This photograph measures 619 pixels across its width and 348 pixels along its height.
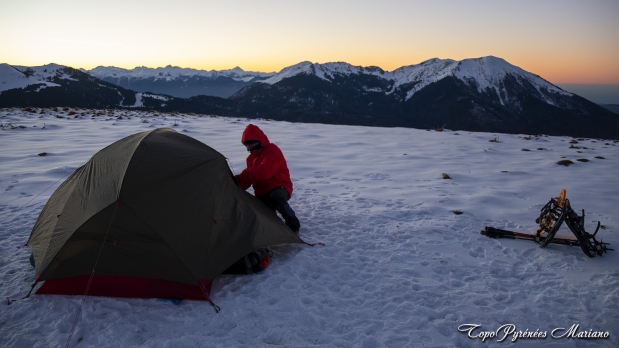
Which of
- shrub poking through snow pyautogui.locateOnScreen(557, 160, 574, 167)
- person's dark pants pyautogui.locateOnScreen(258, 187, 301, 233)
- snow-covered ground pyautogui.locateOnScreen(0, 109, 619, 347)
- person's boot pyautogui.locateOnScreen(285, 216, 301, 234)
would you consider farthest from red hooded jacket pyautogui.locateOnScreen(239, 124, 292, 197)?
shrub poking through snow pyautogui.locateOnScreen(557, 160, 574, 167)

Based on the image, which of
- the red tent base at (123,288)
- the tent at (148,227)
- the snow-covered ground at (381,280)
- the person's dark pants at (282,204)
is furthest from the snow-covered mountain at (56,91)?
the person's dark pants at (282,204)

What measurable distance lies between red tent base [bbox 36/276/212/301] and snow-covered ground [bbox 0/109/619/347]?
4.9 inches

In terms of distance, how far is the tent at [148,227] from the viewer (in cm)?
438

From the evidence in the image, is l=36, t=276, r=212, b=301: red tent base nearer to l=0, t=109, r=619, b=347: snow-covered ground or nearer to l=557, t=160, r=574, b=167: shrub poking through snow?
l=0, t=109, r=619, b=347: snow-covered ground

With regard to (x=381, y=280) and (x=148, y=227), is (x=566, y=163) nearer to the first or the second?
(x=381, y=280)

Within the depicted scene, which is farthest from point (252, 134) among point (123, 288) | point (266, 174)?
point (123, 288)

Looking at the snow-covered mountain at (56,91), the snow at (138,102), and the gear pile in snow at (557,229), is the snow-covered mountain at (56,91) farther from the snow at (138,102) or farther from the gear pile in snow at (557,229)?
the gear pile in snow at (557,229)

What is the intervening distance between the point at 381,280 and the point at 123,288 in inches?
143

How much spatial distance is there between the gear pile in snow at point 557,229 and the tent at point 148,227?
4.33 metres

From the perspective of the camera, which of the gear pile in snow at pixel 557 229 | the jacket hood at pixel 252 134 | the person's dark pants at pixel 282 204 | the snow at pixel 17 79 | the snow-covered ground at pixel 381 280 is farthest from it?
the snow at pixel 17 79

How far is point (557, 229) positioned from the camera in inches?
210

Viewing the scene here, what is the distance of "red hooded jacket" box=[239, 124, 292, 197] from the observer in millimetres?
5996

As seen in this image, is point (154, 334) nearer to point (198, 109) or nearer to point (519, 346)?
point (519, 346)

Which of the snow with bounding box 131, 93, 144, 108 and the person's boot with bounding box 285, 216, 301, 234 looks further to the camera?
the snow with bounding box 131, 93, 144, 108
